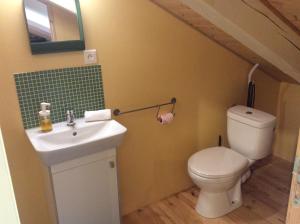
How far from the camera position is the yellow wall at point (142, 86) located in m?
1.68

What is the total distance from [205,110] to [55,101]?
1294 mm

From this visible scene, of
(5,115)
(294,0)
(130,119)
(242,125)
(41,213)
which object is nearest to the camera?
(294,0)

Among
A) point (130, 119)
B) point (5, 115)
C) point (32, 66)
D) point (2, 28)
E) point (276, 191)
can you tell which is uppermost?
point (2, 28)

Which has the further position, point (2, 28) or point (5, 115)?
point (5, 115)

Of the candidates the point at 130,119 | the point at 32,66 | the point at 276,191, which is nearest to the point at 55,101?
the point at 32,66

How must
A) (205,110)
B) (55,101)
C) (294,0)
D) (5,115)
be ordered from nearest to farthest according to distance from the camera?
(294,0) < (5,115) < (55,101) < (205,110)

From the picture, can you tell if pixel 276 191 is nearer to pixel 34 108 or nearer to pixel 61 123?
pixel 61 123

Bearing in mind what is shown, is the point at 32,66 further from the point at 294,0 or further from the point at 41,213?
the point at 294,0

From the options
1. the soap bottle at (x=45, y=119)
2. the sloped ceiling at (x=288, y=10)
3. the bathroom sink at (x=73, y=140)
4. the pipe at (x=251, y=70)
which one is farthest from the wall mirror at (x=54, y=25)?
the pipe at (x=251, y=70)

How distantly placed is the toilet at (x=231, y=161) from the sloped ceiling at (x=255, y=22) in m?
0.50

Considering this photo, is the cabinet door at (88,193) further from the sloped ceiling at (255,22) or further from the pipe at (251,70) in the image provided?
the pipe at (251,70)

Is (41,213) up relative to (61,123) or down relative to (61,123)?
down

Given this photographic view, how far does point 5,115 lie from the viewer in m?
1.65

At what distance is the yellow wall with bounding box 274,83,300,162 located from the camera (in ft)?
9.09
